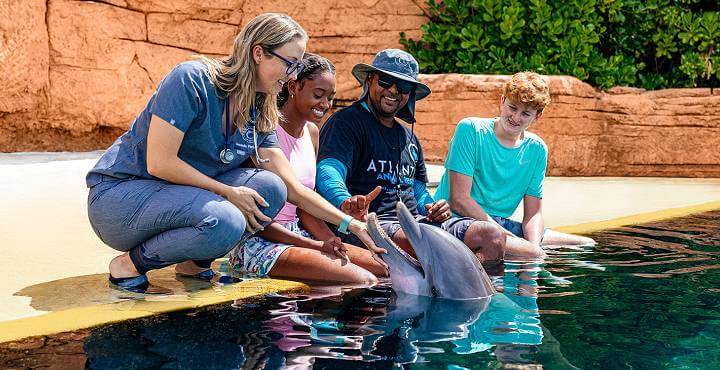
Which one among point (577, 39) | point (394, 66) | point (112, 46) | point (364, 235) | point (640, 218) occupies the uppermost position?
point (577, 39)

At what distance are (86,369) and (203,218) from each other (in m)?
1.13

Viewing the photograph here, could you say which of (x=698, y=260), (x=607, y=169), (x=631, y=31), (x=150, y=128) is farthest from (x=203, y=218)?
(x=631, y=31)

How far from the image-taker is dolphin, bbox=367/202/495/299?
3650mm

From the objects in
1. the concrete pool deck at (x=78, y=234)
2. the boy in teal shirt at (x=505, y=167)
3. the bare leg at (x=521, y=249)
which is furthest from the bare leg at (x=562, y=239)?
the concrete pool deck at (x=78, y=234)

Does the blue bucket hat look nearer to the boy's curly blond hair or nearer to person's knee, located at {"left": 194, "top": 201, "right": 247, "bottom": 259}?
the boy's curly blond hair

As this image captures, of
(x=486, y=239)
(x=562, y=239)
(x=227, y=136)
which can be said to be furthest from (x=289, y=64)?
(x=562, y=239)

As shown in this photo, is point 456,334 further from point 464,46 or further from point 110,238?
point 464,46

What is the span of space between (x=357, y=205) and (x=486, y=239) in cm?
88

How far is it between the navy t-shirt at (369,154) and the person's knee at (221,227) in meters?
0.95

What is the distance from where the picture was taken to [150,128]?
3.42m

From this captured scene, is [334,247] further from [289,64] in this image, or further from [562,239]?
[562,239]

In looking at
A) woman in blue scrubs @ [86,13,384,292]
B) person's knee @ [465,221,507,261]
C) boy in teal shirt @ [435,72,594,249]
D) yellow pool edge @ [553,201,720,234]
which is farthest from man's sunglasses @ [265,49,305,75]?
yellow pool edge @ [553,201,720,234]

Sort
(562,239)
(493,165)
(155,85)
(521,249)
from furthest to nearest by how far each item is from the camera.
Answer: (155,85)
(562,239)
(493,165)
(521,249)

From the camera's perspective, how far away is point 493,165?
505 cm
